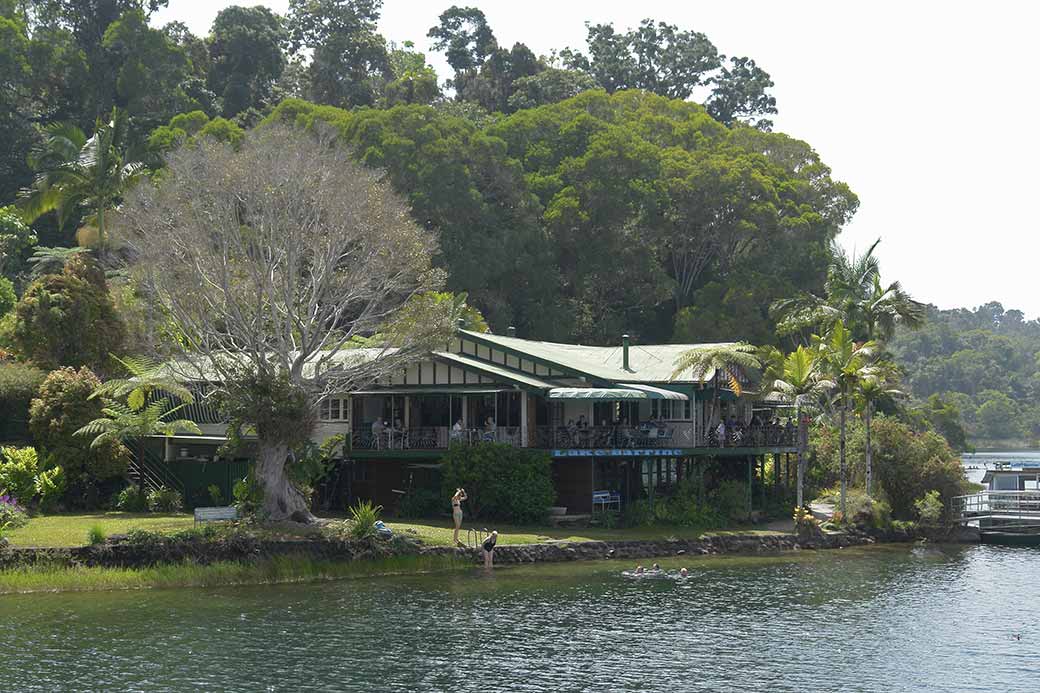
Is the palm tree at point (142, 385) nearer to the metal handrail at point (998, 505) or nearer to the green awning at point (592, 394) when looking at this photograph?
the green awning at point (592, 394)

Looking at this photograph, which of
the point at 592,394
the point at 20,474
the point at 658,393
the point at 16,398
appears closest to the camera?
the point at 20,474

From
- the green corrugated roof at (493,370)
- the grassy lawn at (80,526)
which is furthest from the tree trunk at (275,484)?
the green corrugated roof at (493,370)

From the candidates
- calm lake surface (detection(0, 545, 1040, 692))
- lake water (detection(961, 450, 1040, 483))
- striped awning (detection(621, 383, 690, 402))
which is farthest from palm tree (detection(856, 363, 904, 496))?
lake water (detection(961, 450, 1040, 483))

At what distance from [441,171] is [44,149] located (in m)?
26.3

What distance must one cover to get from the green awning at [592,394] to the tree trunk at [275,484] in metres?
11.1

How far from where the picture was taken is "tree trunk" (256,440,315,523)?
43.2m

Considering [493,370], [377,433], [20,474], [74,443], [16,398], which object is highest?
[493,370]

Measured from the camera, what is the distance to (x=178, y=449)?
5534cm

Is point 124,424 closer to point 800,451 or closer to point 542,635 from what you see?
point 542,635

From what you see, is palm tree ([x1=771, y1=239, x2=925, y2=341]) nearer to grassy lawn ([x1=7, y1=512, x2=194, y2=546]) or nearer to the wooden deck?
the wooden deck

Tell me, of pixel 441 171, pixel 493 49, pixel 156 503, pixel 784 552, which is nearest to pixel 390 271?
pixel 156 503

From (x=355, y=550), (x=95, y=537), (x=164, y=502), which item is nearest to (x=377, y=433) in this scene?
(x=164, y=502)

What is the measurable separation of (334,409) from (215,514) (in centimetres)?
1263

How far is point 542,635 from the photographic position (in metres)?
32.2
